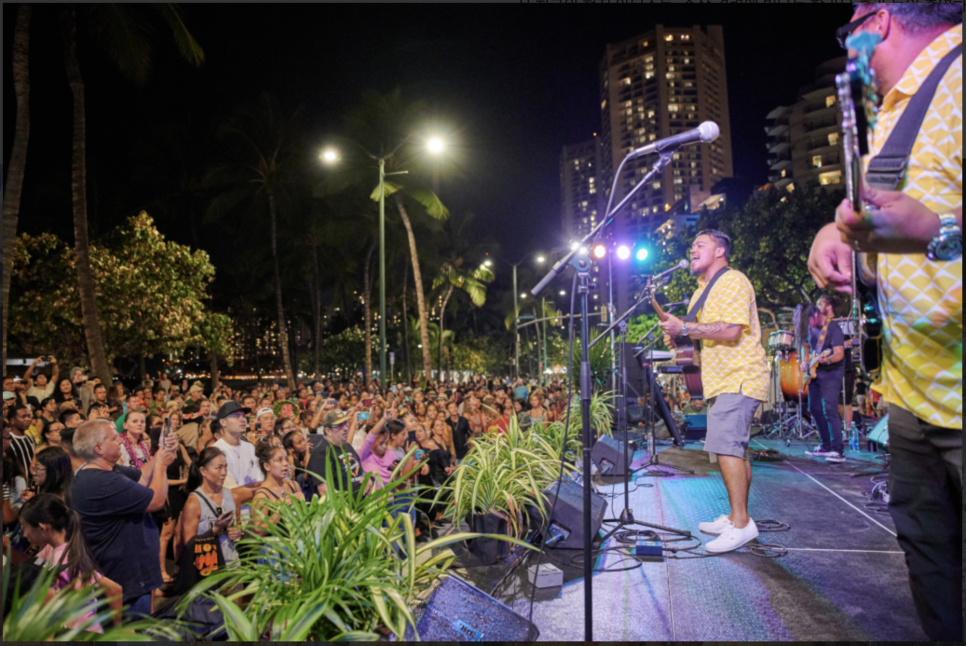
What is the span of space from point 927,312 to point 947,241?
0.24m

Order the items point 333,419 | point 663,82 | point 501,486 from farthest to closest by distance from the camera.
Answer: point 663,82 < point 333,419 < point 501,486

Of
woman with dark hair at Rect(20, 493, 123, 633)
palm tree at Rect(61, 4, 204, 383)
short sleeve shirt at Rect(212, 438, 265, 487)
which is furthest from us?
palm tree at Rect(61, 4, 204, 383)

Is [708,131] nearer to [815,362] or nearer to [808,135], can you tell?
[815,362]

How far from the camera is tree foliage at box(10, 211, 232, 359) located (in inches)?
738

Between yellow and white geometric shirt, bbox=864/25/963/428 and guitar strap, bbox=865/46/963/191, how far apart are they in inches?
0.7

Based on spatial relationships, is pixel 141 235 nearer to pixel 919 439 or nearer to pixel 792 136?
pixel 919 439

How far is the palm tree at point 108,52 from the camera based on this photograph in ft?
35.4

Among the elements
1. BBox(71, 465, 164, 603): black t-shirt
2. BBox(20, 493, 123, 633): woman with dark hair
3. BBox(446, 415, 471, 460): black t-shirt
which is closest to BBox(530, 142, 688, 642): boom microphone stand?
BBox(20, 493, 123, 633): woman with dark hair

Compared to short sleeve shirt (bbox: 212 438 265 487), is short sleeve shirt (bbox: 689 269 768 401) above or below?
above

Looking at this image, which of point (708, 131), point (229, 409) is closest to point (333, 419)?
point (229, 409)

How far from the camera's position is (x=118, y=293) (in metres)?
19.5

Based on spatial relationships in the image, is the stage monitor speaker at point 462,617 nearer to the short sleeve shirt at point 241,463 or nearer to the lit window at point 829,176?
the short sleeve shirt at point 241,463

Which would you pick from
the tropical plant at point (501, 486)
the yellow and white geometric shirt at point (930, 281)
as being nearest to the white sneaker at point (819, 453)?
the tropical plant at point (501, 486)

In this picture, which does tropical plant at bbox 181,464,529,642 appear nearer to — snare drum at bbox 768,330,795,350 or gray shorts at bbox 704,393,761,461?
gray shorts at bbox 704,393,761,461
